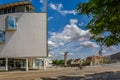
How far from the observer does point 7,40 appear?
63531mm

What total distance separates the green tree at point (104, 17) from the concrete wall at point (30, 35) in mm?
37852

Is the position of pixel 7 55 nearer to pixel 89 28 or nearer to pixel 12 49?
pixel 12 49

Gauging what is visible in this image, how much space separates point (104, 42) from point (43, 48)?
3951cm

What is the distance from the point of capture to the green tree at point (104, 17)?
43.8 feet

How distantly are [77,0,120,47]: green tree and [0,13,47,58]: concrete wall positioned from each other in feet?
124

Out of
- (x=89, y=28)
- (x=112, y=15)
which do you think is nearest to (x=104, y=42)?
(x=89, y=28)

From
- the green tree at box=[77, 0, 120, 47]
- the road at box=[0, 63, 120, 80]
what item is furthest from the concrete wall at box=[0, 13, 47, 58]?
the green tree at box=[77, 0, 120, 47]

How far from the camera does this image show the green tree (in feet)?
43.8

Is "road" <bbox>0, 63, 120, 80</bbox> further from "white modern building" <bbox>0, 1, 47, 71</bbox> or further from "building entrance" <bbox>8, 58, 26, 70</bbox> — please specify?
"building entrance" <bbox>8, 58, 26, 70</bbox>

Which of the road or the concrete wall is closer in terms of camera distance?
the road

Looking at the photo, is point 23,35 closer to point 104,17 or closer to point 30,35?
point 30,35

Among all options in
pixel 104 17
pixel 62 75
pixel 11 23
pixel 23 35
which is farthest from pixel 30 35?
pixel 104 17

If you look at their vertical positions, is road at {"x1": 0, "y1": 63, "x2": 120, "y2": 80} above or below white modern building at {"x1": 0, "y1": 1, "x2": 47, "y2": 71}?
below

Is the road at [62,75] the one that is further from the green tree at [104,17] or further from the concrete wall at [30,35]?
the concrete wall at [30,35]
